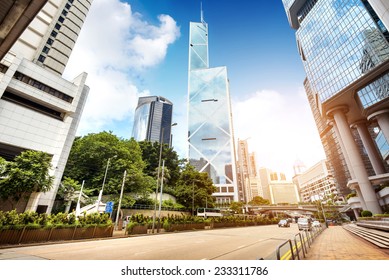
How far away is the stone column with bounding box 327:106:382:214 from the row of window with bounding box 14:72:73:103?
174ft

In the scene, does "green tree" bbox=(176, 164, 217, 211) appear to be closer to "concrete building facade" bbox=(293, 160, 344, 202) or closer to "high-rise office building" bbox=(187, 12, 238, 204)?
"high-rise office building" bbox=(187, 12, 238, 204)

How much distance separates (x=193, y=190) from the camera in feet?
116

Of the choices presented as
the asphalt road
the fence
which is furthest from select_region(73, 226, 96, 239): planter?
the asphalt road

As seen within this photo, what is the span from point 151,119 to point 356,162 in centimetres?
13784

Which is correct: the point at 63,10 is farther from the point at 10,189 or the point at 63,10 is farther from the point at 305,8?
the point at 305,8

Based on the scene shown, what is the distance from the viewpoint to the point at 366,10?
3244cm

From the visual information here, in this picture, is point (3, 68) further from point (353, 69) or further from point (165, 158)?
point (353, 69)

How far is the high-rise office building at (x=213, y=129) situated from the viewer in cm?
9525

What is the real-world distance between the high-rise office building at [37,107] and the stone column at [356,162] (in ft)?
173

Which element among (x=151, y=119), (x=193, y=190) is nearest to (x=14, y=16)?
(x=193, y=190)

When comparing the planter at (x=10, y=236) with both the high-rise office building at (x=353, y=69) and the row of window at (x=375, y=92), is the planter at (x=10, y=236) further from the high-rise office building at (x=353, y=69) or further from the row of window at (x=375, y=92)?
the row of window at (x=375, y=92)

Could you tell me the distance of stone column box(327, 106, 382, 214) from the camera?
35844 millimetres

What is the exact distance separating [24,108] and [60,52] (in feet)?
68.2
